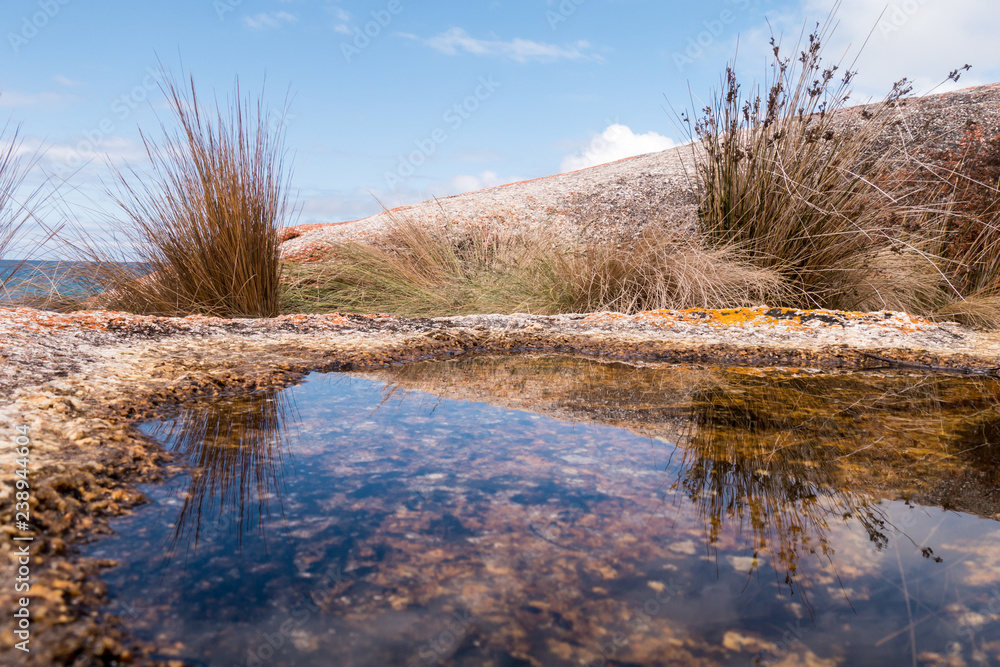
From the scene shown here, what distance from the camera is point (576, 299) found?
321cm

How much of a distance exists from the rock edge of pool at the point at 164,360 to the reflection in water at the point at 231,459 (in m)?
0.07

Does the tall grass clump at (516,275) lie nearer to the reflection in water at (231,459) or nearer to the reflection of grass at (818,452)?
the reflection of grass at (818,452)

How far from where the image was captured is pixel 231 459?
992mm

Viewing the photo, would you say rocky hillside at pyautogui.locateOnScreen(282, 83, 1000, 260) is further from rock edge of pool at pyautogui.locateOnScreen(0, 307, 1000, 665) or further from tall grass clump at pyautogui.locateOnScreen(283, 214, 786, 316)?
rock edge of pool at pyautogui.locateOnScreen(0, 307, 1000, 665)

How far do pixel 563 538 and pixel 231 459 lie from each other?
1.97 ft

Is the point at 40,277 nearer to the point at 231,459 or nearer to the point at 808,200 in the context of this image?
the point at 231,459

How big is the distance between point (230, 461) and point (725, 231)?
2.93 meters

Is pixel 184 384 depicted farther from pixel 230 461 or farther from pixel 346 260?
pixel 346 260

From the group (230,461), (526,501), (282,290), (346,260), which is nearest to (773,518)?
(526,501)

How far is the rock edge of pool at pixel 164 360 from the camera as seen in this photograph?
0.64 m

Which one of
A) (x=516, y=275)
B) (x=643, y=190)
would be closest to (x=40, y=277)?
(x=516, y=275)

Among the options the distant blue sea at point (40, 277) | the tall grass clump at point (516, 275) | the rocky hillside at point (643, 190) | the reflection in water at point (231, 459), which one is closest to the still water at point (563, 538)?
the reflection in water at point (231, 459)

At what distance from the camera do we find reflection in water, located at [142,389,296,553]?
778mm

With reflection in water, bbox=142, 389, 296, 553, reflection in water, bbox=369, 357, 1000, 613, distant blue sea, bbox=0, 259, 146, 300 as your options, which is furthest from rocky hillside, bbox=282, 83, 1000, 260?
reflection in water, bbox=142, 389, 296, 553
